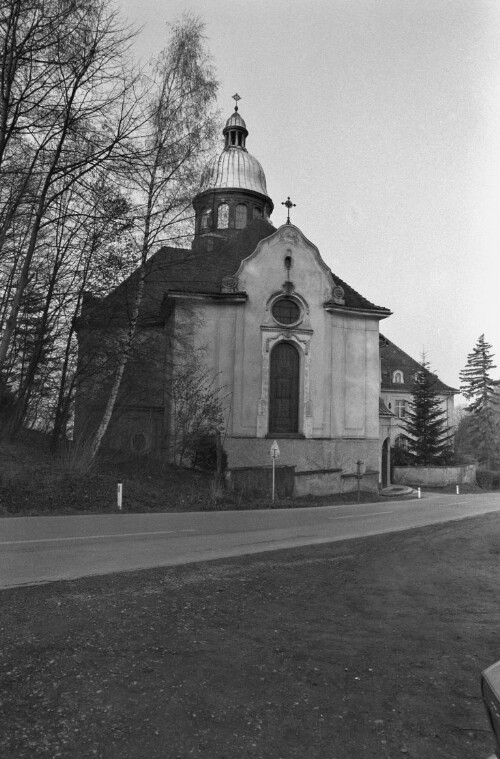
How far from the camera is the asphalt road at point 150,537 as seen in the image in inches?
326

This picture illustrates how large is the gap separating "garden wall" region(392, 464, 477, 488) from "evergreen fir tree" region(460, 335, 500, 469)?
2205 cm

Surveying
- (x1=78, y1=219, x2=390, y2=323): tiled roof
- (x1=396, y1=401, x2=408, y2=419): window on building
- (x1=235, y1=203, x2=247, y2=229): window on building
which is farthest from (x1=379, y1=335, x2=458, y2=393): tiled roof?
(x1=78, y1=219, x2=390, y2=323): tiled roof

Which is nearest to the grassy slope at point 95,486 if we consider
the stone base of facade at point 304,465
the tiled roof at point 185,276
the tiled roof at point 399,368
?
the stone base of facade at point 304,465

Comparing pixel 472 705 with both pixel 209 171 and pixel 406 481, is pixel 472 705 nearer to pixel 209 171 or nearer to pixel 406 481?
pixel 209 171

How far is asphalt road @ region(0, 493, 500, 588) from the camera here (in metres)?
8.29

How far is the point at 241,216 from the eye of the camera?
4300 cm

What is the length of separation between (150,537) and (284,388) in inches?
720

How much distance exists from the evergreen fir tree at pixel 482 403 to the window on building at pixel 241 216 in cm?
3946

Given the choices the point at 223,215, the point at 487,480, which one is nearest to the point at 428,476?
→ the point at 487,480

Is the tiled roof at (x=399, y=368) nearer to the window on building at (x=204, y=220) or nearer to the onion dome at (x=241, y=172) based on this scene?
the onion dome at (x=241, y=172)

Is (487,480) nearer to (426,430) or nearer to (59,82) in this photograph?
(426,430)

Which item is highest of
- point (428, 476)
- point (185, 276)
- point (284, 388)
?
point (185, 276)

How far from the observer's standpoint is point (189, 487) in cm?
2019

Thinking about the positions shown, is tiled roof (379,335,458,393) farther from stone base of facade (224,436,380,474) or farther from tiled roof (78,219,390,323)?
stone base of facade (224,436,380,474)
